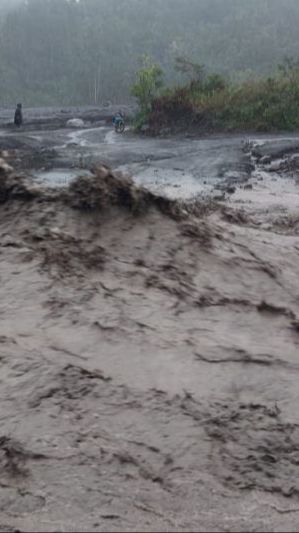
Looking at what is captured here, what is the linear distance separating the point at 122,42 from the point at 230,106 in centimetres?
4006

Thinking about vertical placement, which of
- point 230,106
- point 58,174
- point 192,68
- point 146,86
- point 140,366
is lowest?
point 58,174

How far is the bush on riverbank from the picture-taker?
18812 mm

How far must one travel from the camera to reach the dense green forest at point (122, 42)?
5056 centimetres

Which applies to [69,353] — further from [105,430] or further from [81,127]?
[81,127]

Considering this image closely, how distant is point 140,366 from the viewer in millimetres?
2447

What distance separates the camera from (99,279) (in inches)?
115

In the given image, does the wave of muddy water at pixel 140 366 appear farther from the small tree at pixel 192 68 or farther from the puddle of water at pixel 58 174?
the small tree at pixel 192 68

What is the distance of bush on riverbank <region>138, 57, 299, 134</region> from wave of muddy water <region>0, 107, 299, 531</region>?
51.6 feet

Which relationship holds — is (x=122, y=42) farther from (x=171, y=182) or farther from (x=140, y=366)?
(x=140, y=366)


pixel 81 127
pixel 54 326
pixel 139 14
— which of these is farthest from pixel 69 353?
pixel 139 14

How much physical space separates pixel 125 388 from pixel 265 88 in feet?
63.9

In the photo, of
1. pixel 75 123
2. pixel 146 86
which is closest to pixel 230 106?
pixel 146 86

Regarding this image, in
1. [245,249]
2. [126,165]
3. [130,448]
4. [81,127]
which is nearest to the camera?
[130,448]

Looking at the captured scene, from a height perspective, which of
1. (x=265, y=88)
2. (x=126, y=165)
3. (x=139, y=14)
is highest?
(x=139, y=14)
